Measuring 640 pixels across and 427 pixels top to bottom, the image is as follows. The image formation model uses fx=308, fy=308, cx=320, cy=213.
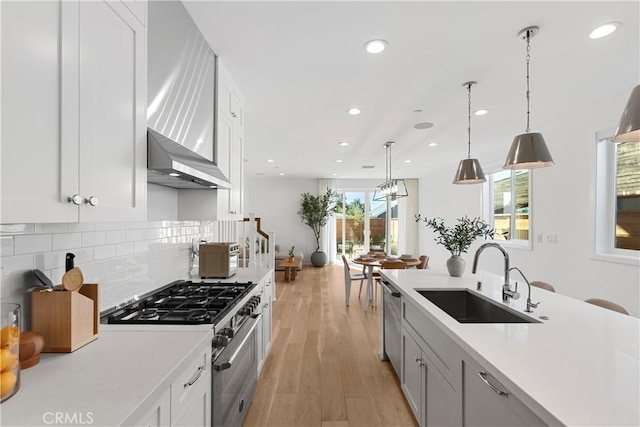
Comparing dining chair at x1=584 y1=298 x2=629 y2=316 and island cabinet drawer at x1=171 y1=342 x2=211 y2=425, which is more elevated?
dining chair at x1=584 y1=298 x2=629 y2=316

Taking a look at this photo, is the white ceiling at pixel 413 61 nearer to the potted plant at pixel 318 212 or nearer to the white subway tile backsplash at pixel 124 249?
the white subway tile backsplash at pixel 124 249

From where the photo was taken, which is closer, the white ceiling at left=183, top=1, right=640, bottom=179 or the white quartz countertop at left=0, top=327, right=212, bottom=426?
the white quartz countertop at left=0, top=327, right=212, bottom=426

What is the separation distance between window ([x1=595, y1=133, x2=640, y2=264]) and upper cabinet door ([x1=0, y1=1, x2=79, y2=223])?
436 centimetres

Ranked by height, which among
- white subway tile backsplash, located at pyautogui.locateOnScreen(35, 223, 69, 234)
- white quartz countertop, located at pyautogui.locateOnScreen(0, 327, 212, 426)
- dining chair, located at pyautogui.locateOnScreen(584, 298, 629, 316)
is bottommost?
dining chair, located at pyautogui.locateOnScreen(584, 298, 629, 316)

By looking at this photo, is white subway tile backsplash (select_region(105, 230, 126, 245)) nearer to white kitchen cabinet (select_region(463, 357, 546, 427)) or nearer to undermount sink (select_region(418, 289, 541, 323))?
white kitchen cabinet (select_region(463, 357, 546, 427))

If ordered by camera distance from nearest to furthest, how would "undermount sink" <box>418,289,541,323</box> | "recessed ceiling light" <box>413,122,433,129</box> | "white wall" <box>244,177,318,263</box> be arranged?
1. "undermount sink" <box>418,289,541,323</box>
2. "recessed ceiling light" <box>413,122,433,129</box>
3. "white wall" <box>244,177,318,263</box>

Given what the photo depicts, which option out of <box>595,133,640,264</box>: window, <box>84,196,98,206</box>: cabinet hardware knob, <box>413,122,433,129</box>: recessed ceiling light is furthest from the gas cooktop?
<box>595,133,640,264</box>: window

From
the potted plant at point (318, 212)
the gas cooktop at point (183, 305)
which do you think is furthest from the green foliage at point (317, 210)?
the gas cooktop at point (183, 305)

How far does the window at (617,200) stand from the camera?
3.13 m

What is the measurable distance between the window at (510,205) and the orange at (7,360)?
528 cm

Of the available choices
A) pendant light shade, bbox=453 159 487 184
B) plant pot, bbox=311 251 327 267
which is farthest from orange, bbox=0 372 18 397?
plant pot, bbox=311 251 327 267

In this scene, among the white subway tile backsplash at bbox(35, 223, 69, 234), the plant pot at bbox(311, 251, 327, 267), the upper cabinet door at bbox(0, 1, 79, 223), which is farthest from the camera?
the plant pot at bbox(311, 251, 327, 267)

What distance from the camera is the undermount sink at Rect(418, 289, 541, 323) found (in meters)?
2.01

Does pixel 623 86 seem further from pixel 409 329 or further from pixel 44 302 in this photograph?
pixel 44 302
